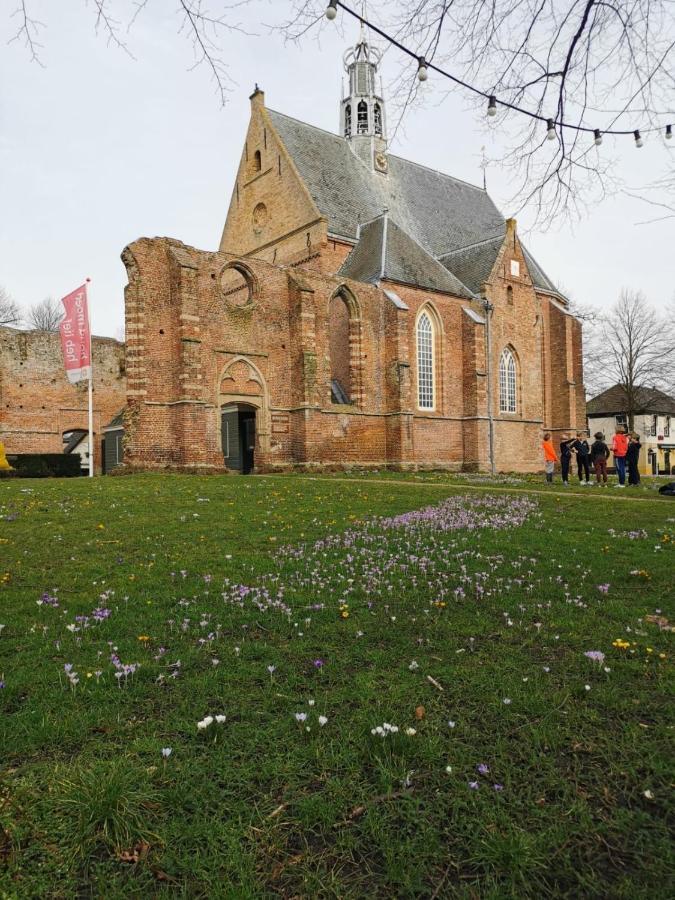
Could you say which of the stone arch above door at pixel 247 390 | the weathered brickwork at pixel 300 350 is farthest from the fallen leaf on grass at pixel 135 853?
the stone arch above door at pixel 247 390

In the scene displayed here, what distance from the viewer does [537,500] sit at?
549 inches

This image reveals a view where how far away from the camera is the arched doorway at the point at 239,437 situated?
2845 cm

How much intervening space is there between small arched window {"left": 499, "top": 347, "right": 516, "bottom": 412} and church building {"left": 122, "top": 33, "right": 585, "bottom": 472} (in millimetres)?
121

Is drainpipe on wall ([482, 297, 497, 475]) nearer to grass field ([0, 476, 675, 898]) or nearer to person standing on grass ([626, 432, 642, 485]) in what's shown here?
person standing on grass ([626, 432, 642, 485])

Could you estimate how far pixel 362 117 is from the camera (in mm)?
41812

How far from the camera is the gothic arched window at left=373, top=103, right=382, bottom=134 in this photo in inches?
1624

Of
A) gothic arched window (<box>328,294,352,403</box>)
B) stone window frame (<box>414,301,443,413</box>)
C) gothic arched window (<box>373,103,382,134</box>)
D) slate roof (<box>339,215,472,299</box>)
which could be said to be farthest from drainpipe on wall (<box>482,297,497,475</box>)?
gothic arched window (<box>373,103,382,134</box>)

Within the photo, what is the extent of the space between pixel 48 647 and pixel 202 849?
270cm

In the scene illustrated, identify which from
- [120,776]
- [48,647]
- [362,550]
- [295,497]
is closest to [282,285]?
[295,497]

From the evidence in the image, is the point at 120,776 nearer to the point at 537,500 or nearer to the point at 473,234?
the point at 537,500

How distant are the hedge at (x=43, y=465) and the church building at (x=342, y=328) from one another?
15.4 feet

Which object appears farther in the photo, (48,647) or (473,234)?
(473,234)

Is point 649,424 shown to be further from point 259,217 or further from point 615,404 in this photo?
point 259,217

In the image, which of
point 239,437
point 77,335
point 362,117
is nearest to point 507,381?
point 239,437
